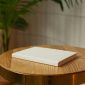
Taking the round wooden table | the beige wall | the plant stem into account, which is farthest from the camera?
the beige wall

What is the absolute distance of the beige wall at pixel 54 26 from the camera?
191 centimetres

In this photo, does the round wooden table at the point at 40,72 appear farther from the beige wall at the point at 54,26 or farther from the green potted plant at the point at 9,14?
the beige wall at the point at 54,26

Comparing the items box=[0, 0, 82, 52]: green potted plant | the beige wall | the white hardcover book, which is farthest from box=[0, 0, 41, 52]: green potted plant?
the white hardcover book

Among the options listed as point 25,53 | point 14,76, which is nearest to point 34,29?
point 25,53

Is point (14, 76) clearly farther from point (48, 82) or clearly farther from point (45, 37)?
point (45, 37)

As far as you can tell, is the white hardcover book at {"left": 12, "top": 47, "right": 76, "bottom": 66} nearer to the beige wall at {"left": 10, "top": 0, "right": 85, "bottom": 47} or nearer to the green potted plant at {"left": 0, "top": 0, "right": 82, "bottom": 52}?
the green potted plant at {"left": 0, "top": 0, "right": 82, "bottom": 52}

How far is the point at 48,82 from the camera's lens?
0.92 meters

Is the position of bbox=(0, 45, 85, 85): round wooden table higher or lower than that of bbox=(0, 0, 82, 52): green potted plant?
lower

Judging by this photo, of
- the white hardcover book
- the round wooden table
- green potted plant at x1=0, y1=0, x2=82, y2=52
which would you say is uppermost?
green potted plant at x1=0, y1=0, x2=82, y2=52

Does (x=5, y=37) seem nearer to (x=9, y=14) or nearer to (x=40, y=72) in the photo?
(x=9, y=14)

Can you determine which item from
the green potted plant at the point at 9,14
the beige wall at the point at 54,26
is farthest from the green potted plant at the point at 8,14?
Answer: the beige wall at the point at 54,26

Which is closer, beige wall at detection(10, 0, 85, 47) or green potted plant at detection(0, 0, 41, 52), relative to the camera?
green potted plant at detection(0, 0, 41, 52)

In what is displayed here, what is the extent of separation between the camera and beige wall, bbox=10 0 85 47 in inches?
75.0

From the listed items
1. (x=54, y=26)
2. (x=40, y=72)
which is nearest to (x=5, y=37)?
(x=54, y=26)
